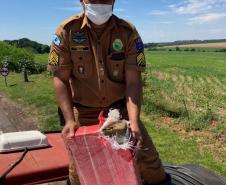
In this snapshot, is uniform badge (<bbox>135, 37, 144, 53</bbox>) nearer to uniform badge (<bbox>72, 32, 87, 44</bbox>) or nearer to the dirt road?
uniform badge (<bbox>72, 32, 87, 44</bbox>)

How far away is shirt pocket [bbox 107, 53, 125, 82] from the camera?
344 centimetres

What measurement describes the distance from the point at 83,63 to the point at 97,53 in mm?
123

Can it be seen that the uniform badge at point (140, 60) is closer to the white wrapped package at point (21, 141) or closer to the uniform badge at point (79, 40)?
the uniform badge at point (79, 40)

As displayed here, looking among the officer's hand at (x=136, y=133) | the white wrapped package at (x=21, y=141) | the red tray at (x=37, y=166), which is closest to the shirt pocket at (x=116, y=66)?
the officer's hand at (x=136, y=133)

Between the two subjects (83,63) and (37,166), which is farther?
(37,166)

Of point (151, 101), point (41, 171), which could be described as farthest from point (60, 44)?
point (151, 101)

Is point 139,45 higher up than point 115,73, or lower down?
higher up

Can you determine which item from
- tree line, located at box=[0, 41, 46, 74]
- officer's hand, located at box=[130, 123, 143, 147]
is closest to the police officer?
officer's hand, located at box=[130, 123, 143, 147]

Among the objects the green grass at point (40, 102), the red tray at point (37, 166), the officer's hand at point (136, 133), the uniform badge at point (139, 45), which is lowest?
the green grass at point (40, 102)

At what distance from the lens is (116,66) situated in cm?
346

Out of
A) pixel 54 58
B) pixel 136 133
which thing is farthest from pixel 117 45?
pixel 136 133

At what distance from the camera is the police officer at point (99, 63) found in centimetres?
336

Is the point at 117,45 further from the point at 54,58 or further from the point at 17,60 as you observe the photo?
the point at 17,60

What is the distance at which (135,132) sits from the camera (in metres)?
3.11
